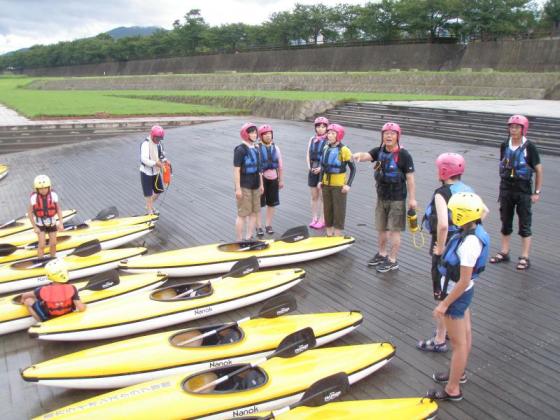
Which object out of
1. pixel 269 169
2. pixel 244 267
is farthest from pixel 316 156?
pixel 244 267

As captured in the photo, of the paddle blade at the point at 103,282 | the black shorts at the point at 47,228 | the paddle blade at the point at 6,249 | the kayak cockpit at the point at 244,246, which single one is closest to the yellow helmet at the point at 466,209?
the kayak cockpit at the point at 244,246

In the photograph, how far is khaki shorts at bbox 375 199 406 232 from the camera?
5.89 meters

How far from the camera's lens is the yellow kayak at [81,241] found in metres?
7.01

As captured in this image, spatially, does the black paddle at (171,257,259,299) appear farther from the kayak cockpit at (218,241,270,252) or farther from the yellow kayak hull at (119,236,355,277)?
Answer: the kayak cockpit at (218,241,270,252)

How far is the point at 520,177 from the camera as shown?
5.87 m

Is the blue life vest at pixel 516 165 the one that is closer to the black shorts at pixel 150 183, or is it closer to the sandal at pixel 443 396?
the sandal at pixel 443 396

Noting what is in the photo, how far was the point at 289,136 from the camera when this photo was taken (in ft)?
62.5

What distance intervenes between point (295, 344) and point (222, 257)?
2.72m

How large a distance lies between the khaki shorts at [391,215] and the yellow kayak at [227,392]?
2068mm

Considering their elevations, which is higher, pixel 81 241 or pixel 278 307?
pixel 81 241

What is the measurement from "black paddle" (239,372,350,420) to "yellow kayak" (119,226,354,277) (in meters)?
3.23

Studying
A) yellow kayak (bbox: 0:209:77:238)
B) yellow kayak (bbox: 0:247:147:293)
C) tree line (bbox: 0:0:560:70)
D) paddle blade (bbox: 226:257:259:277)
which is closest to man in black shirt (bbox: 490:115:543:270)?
paddle blade (bbox: 226:257:259:277)

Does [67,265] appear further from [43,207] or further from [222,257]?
[222,257]

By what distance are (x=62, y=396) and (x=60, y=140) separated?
56.7 feet
